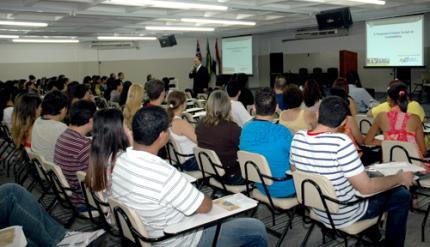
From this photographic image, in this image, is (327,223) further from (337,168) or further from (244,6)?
(244,6)

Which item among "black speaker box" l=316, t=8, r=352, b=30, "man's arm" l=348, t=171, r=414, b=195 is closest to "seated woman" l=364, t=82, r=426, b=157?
"man's arm" l=348, t=171, r=414, b=195

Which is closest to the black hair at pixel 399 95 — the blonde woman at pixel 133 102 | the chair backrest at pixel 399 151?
the chair backrest at pixel 399 151

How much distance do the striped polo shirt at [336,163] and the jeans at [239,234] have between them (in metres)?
0.51

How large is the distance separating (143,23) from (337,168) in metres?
9.37

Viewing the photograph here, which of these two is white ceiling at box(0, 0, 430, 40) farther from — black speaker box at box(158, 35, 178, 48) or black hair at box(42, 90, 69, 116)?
black hair at box(42, 90, 69, 116)

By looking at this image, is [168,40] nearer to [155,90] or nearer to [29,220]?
[155,90]

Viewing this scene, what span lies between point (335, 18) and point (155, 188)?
25.0 feet

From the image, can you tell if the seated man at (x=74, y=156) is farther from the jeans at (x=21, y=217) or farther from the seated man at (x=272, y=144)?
the seated man at (x=272, y=144)

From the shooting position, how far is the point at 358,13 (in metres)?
10.4

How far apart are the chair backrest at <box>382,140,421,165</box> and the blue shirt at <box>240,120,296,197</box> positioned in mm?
843

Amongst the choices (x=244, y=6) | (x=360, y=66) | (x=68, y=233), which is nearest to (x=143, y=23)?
(x=244, y=6)

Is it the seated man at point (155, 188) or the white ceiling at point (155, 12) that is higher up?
the white ceiling at point (155, 12)

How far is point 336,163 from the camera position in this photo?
7.91ft

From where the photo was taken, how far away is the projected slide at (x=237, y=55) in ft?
48.0
